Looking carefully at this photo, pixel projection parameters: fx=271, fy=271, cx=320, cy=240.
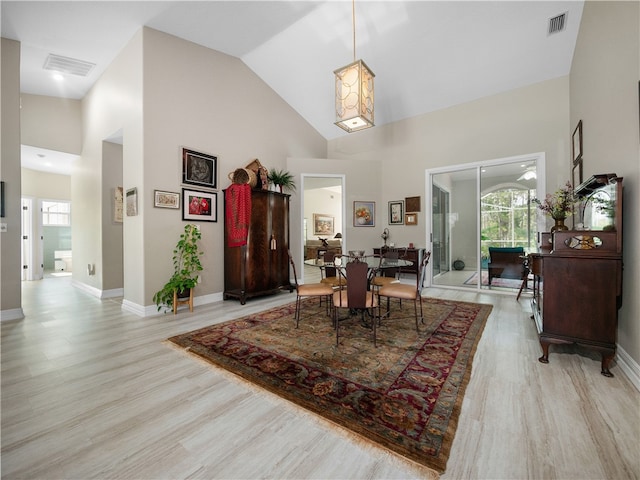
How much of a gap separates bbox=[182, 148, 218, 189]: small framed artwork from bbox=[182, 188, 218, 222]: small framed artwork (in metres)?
0.15

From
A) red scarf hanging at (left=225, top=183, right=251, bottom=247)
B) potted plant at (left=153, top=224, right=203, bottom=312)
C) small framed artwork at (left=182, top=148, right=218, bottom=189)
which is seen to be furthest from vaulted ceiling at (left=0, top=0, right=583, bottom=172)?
potted plant at (left=153, top=224, right=203, bottom=312)

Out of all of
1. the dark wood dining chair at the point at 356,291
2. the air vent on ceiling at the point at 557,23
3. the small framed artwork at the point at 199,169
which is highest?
the air vent on ceiling at the point at 557,23

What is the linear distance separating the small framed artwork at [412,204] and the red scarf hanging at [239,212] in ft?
11.3

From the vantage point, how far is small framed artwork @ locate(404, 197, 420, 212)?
18.9 feet

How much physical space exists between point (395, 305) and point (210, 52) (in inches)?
199

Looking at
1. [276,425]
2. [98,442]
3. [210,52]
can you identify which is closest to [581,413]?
[276,425]

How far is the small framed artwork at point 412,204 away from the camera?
18.9 feet

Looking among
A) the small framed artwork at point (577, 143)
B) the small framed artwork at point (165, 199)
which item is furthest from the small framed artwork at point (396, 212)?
the small framed artwork at point (165, 199)

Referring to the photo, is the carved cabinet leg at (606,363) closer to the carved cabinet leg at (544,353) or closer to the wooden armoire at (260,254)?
the carved cabinet leg at (544,353)

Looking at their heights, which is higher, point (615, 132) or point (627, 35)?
point (627, 35)

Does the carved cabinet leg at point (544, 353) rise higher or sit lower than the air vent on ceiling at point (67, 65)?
lower

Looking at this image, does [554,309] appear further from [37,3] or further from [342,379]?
[37,3]

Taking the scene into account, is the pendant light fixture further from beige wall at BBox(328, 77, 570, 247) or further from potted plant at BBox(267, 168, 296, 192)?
beige wall at BBox(328, 77, 570, 247)

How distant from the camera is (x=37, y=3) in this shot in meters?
3.15
